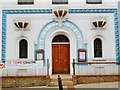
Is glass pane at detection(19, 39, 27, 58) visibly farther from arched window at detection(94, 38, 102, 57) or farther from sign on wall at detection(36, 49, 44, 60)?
arched window at detection(94, 38, 102, 57)

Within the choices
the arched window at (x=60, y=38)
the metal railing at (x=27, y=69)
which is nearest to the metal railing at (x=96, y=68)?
the metal railing at (x=27, y=69)

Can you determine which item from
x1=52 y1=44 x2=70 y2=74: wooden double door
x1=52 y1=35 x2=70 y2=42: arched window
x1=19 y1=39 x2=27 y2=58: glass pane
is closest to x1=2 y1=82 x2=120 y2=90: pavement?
x1=52 y1=44 x2=70 y2=74: wooden double door

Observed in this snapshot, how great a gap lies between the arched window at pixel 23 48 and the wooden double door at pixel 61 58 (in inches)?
80.3

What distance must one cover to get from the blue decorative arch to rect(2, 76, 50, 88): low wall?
285 cm

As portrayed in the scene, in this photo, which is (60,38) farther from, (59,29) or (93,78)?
(93,78)

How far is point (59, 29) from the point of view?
17.1 metres

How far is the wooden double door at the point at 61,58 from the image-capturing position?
17.4 meters

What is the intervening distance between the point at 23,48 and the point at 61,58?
2.95 meters

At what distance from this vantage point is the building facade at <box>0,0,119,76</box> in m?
16.9

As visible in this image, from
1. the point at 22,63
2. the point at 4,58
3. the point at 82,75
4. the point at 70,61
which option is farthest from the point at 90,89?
the point at 4,58

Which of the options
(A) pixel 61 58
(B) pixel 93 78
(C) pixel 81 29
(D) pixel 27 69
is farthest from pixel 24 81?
(C) pixel 81 29

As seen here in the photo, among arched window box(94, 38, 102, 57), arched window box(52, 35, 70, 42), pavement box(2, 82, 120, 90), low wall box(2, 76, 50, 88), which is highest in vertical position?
arched window box(52, 35, 70, 42)

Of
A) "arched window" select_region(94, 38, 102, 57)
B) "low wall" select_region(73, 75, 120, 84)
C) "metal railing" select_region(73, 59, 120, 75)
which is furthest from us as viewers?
"arched window" select_region(94, 38, 102, 57)

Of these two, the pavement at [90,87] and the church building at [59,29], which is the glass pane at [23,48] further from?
the pavement at [90,87]
